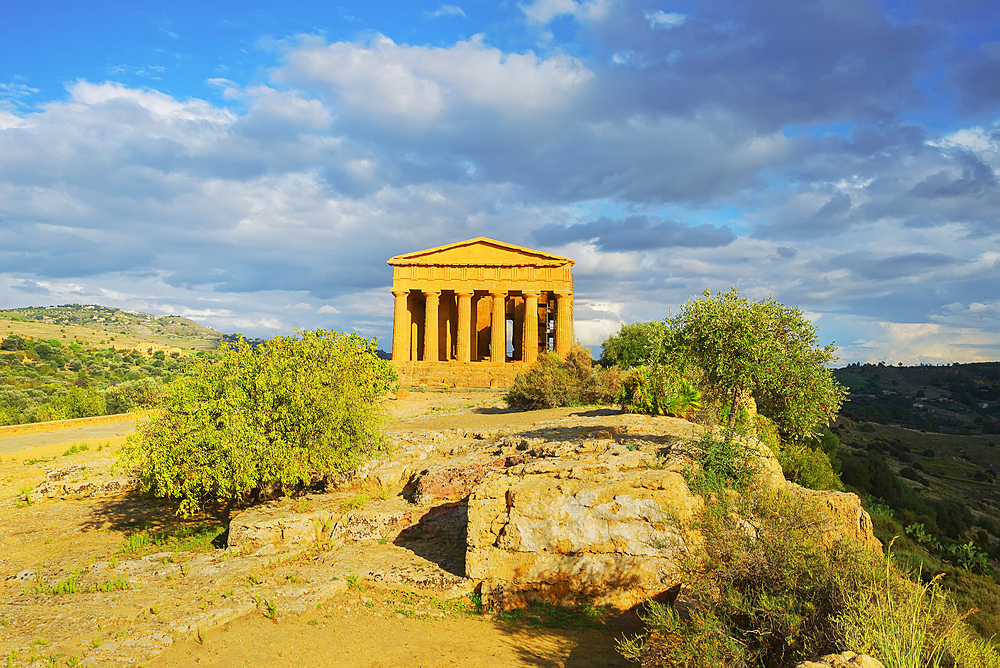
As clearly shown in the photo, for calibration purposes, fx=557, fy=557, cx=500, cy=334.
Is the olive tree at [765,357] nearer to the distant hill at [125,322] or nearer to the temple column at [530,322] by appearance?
the temple column at [530,322]

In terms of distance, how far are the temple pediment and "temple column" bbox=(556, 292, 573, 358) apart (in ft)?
7.60

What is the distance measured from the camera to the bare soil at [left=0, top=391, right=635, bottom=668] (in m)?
6.36

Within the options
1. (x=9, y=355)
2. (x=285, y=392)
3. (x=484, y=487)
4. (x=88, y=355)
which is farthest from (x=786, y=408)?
(x=88, y=355)

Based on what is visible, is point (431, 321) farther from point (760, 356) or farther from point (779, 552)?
point (779, 552)

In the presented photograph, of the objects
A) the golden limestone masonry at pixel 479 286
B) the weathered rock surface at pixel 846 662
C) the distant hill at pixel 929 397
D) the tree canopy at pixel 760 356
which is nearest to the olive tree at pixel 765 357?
the tree canopy at pixel 760 356

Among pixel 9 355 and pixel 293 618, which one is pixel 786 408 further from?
pixel 9 355

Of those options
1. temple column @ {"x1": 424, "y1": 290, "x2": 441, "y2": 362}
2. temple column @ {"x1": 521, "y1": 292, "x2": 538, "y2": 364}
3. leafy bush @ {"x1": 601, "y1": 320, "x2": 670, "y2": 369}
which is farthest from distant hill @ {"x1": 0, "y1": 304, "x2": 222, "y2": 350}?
leafy bush @ {"x1": 601, "y1": 320, "x2": 670, "y2": 369}

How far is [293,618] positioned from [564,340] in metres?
32.5

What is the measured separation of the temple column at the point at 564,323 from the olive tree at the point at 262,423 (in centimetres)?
2706

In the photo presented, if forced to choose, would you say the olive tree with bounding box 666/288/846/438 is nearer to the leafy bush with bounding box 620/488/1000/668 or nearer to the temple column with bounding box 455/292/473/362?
the leafy bush with bounding box 620/488/1000/668


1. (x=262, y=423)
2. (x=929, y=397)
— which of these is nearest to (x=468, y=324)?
(x=262, y=423)

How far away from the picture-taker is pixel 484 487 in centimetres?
855

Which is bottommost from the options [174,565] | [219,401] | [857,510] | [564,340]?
[174,565]

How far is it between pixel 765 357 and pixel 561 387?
11465 millimetres
